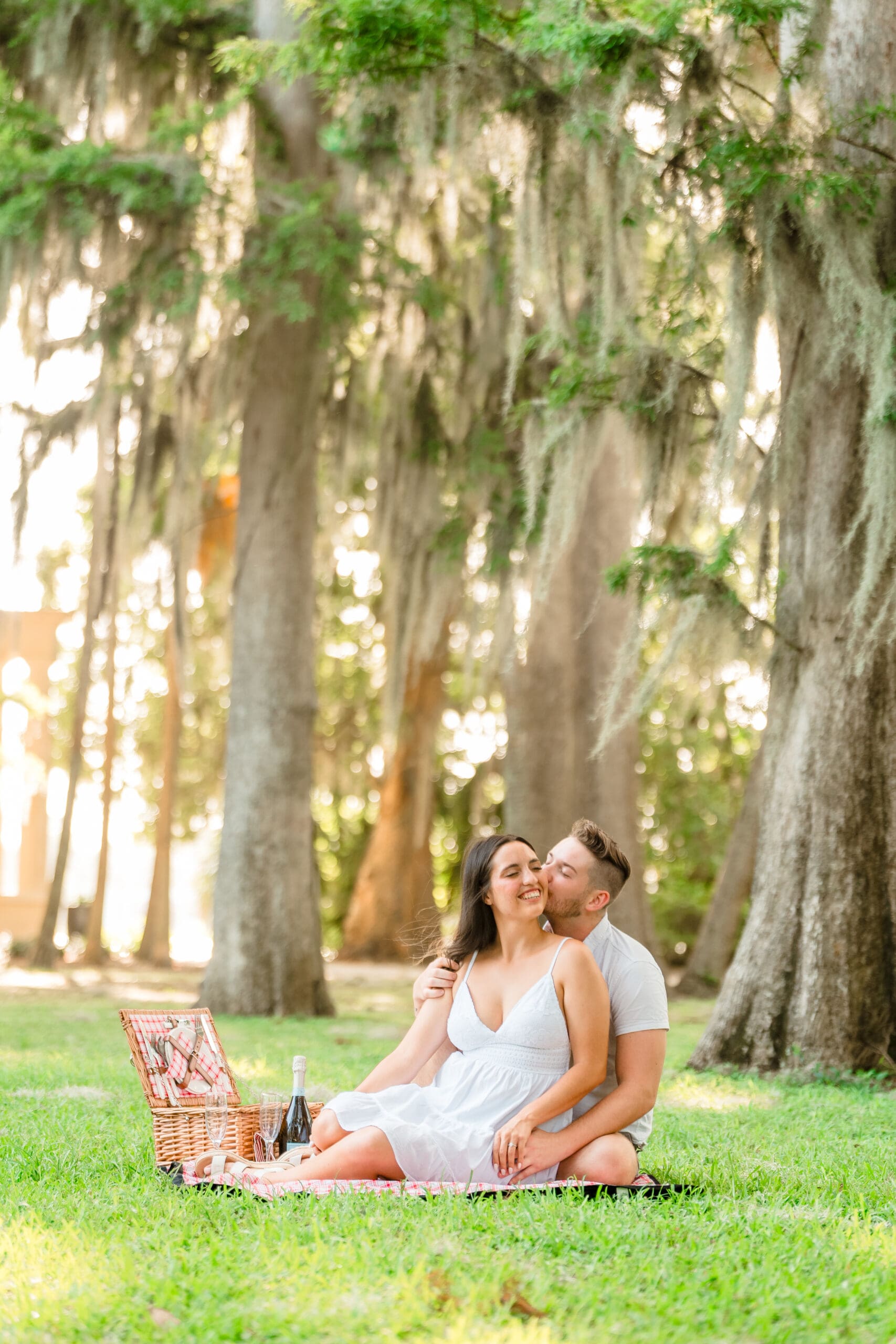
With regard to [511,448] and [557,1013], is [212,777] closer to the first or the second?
[511,448]

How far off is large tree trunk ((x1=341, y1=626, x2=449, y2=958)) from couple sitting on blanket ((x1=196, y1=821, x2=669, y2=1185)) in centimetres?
1099

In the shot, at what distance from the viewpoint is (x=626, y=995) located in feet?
11.1

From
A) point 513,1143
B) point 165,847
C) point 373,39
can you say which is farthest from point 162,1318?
point 165,847

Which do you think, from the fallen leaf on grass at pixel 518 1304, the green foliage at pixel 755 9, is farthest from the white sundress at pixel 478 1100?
the green foliage at pixel 755 9

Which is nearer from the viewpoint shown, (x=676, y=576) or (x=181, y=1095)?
(x=181, y=1095)

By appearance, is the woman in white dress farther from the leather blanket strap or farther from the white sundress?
the leather blanket strap

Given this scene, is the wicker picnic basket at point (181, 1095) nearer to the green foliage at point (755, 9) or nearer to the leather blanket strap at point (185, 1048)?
the leather blanket strap at point (185, 1048)

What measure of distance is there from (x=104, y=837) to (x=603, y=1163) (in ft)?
33.0

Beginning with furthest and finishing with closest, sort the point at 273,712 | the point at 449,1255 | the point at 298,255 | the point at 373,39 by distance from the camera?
the point at 273,712 → the point at 298,255 → the point at 373,39 → the point at 449,1255

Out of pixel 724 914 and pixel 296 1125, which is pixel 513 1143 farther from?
pixel 724 914

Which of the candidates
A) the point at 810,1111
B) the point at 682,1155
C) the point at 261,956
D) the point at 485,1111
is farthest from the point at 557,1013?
the point at 261,956

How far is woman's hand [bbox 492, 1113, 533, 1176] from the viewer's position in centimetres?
311

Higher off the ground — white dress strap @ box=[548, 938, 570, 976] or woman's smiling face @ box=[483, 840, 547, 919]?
woman's smiling face @ box=[483, 840, 547, 919]

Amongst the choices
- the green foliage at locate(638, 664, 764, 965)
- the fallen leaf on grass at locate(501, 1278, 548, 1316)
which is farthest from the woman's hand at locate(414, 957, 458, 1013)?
the green foliage at locate(638, 664, 764, 965)
